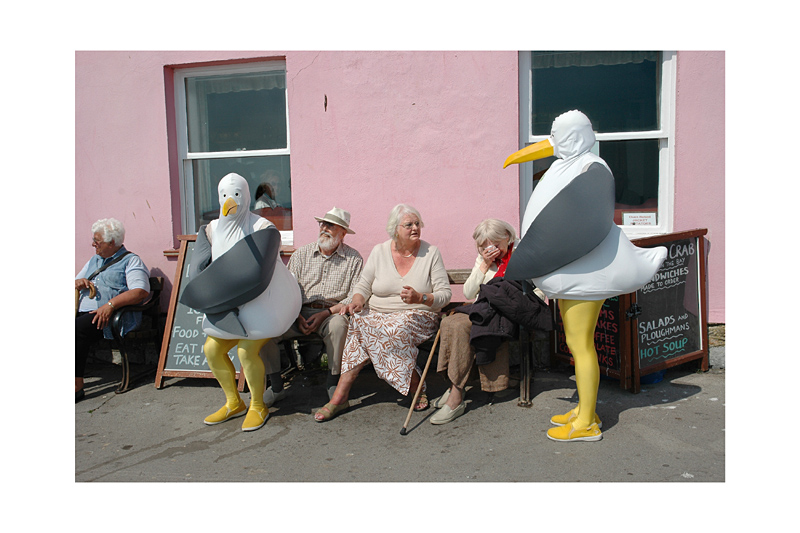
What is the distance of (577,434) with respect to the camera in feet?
10.4

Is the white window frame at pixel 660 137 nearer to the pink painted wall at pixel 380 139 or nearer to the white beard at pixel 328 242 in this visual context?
the pink painted wall at pixel 380 139

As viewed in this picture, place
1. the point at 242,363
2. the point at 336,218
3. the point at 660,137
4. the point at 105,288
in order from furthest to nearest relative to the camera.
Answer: the point at 105,288 → the point at 660,137 → the point at 336,218 → the point at 242,363

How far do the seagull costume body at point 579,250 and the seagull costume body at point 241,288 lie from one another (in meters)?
1.52

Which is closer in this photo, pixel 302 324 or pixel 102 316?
pixel 302 324

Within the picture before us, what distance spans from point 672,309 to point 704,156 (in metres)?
1.31

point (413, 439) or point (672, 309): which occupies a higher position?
point (672, 309)

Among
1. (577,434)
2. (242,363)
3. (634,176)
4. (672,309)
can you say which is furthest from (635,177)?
(242,363)

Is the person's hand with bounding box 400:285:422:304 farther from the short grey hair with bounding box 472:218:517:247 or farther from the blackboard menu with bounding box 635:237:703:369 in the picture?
the blackboard menu with bounding box 635:237:703:369

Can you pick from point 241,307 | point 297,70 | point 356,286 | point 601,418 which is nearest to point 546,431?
point 601,418

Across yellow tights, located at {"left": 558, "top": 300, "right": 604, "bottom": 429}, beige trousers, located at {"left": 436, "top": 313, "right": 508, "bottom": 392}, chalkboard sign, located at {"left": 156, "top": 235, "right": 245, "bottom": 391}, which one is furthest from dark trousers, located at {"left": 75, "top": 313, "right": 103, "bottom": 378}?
yellow tights, located at {"left": 558, "top": 300, "right": 604, "bottom": 429}

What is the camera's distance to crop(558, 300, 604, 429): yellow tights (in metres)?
3.11

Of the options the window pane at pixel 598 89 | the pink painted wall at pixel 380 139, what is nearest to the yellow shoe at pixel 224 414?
the pink painted wall at pixel 380 139

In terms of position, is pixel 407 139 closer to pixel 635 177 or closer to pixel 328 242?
pixel 328 242

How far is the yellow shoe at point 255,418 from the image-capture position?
11.6 feet
